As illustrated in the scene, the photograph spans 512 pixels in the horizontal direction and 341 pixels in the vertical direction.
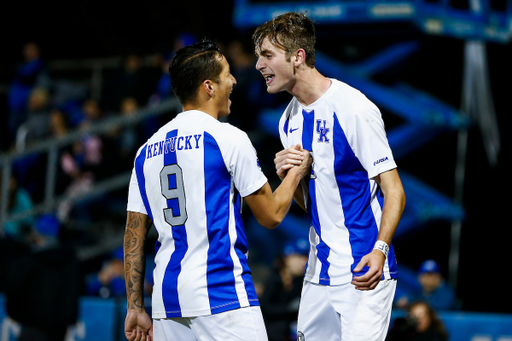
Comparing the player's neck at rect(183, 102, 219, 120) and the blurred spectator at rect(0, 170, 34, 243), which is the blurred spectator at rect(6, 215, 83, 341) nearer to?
the blurred spectator at rect(0, 170, 34, 243)

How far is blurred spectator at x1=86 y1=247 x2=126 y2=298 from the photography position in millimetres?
9742

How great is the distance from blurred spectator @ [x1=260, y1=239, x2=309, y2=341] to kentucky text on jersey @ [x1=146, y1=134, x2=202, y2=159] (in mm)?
4778

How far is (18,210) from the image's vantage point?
10.2 metres

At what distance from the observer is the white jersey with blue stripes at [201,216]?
3.58m

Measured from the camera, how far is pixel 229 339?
3494 mm

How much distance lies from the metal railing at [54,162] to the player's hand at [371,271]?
6.83 m

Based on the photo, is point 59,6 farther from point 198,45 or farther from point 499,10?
point 198,45

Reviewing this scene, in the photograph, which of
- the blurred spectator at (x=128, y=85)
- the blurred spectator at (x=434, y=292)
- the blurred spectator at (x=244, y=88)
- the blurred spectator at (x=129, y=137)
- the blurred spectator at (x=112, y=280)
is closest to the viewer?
the blurred spectator at (x=434, y=292)

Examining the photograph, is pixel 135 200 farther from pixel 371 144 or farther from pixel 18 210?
pixel 18 210

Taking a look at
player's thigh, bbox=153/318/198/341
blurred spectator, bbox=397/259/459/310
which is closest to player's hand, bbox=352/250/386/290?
player's thigh, bbox=153/318/198/341

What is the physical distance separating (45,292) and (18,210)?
9.28ft

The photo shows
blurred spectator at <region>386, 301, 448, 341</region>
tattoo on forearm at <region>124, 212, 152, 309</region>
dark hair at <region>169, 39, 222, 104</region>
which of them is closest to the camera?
dark hair at <region>169, 39, 222, 104</region>

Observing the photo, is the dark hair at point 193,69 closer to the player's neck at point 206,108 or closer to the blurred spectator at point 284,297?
the player's neck at point 206,108

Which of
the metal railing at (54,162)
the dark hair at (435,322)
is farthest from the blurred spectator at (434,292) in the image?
the metal railing at (54,162)
